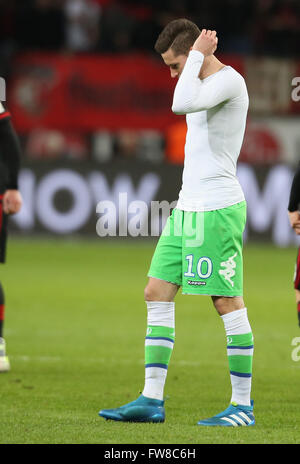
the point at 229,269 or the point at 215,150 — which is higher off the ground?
the point at 215,150

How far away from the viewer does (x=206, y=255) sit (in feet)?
16.7

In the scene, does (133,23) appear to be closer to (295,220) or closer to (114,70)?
(114,70)

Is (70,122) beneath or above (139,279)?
above

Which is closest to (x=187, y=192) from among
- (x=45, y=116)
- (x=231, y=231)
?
(x=231, y=231)

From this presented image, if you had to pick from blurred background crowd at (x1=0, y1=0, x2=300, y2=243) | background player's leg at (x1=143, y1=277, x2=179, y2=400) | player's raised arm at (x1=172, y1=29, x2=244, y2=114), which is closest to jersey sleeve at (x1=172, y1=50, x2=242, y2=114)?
player's raised arm at (x1=172, y1=29, x2=244, y2=114)

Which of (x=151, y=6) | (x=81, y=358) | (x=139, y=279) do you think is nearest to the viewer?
(x=81, y=358)

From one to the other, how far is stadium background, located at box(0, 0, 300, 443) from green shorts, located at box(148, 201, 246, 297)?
70 cm

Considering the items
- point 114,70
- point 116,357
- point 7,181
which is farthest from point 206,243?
point 114,70

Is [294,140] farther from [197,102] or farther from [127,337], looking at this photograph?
[197,102]

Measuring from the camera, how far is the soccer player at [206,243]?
5.05 meters

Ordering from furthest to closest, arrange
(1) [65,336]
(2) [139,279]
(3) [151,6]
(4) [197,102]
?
(3) [151,6], (2) [139,279], (1) [65,336], (4) [197,102]

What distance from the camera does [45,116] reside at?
20.2 metres

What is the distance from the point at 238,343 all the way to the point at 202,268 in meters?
0.42

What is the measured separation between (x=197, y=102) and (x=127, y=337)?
401cm
